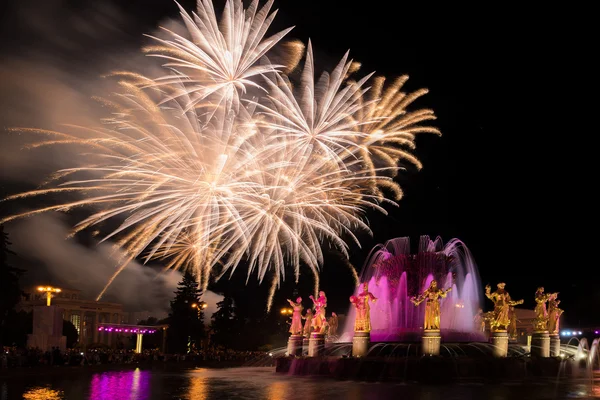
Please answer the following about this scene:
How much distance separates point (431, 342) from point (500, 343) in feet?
12.5

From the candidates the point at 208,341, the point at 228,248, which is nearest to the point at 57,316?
the point at 228,248

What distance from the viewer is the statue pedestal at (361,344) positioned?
2884cm

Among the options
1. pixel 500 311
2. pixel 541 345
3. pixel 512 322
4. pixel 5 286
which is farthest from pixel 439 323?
pixel 5 286

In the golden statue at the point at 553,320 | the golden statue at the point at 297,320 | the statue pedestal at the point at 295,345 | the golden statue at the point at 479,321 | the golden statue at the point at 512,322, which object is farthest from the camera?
the golden statue at the point at 479,321

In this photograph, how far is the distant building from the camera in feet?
388

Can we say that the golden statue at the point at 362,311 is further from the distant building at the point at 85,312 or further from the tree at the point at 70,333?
the distant building at the point at 85,312

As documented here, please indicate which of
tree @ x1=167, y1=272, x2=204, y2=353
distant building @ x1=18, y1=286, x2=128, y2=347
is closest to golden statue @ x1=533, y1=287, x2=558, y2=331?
tree @ x1=167, y1=272, x2=204, y2=353

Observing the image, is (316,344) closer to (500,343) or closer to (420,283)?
(420,283)

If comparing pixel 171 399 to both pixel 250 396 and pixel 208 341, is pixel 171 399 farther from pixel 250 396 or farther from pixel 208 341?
pixel 208 341

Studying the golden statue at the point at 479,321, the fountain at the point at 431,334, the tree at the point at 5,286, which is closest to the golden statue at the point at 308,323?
the fountain at the point at 431,334

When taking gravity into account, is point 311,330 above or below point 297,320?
below

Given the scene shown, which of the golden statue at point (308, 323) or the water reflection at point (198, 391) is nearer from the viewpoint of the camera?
the water reflection at point (198, 391)

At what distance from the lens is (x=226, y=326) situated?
74.9 m

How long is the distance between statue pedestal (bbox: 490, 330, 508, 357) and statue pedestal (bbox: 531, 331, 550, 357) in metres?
2.22
